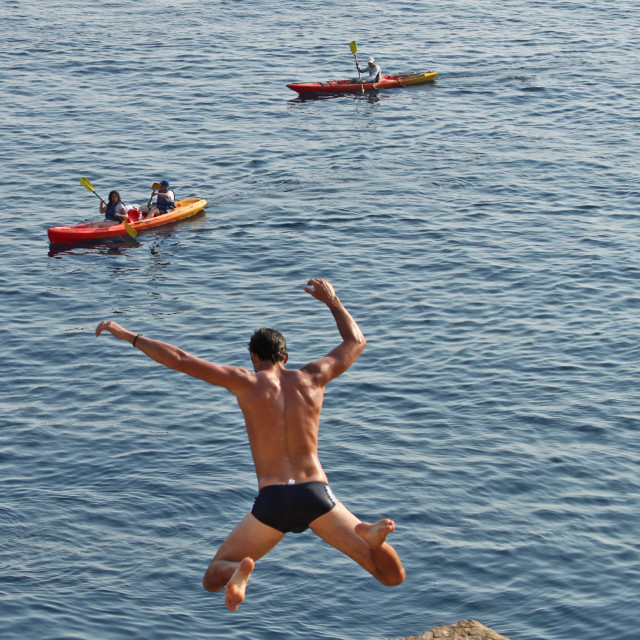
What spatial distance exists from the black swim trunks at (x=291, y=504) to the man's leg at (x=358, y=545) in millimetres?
128

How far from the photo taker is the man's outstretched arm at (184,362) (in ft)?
28.0

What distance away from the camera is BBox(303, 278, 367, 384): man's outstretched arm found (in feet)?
30.3

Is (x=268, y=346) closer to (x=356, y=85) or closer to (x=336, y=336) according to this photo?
(x=336, y=336)

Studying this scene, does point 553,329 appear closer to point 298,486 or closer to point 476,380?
point 476,380

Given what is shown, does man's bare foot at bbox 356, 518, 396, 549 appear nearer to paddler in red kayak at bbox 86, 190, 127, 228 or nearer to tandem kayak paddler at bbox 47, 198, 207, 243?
tandem kayak paddler at bbox 47, 198, 207, 243

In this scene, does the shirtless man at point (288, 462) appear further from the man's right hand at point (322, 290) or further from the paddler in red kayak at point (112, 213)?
the paddler in red kayak at point (112, 213)

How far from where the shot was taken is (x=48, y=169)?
119ft

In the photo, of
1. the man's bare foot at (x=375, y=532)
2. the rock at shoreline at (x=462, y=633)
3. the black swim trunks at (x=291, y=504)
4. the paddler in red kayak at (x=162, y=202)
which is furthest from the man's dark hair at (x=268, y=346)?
the paddler in red kayak at (x=162, y=202)

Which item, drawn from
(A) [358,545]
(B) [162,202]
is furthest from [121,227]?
(A) [358,545]

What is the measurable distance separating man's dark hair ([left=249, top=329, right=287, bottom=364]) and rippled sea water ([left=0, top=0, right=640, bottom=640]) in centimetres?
718

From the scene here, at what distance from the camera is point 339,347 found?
369 inches

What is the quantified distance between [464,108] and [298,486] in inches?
1442

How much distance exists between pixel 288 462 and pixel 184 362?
1.38m

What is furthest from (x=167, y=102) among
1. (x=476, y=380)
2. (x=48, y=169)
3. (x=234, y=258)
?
(x=476, y=380)
